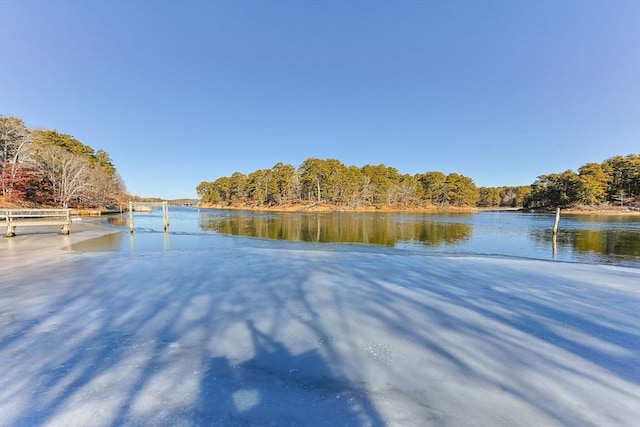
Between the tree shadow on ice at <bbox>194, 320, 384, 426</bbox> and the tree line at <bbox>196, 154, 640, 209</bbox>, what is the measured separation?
69561mm

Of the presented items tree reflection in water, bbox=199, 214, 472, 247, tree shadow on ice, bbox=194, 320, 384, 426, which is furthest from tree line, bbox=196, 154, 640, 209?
tree shadow on ice, bbox=194, 320, 384, 426

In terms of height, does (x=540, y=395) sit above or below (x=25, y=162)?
below

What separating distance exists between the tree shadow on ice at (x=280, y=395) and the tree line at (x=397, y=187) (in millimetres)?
69561

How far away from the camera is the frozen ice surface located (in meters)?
2.07

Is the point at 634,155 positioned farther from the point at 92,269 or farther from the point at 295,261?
the point at 92,269

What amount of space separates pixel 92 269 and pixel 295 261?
15.9 ft

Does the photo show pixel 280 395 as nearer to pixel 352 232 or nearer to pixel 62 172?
pixel 352 232

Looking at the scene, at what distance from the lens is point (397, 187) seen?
7769 cm

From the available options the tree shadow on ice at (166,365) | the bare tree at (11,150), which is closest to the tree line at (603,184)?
the tree shadow on ice at (166,365)

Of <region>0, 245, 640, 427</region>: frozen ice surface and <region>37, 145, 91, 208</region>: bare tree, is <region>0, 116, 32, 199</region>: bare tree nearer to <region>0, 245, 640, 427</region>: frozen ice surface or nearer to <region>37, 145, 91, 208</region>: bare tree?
<region>37, 145, 91, 208</region>: bare tree

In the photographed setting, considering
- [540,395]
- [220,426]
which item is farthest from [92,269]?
[540,395]

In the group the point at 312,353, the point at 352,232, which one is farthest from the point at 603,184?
the point at 312,353

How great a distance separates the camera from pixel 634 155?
68938 millimetres

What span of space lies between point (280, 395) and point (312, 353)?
0.75 meters
